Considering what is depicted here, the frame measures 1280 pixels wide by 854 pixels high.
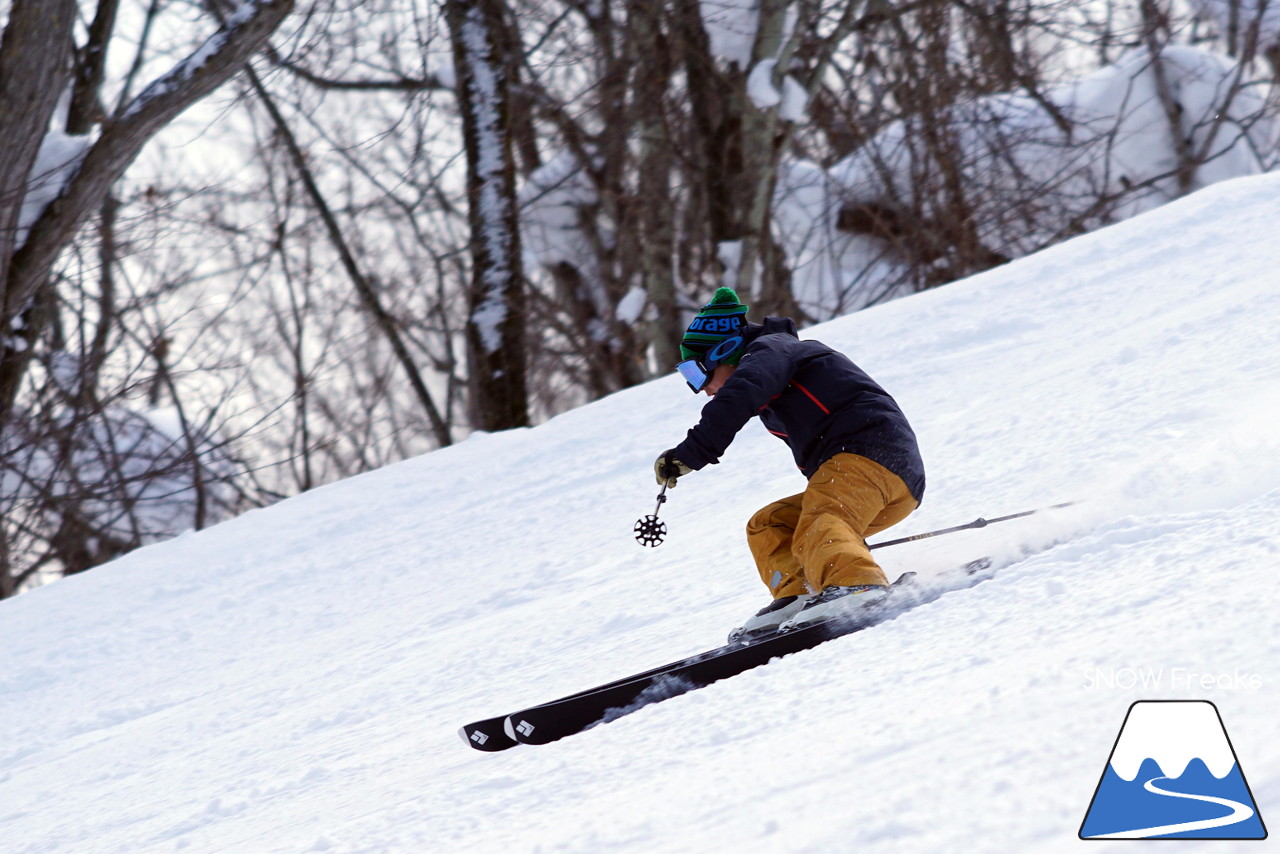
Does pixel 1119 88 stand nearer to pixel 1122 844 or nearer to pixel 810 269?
pixel 810 269

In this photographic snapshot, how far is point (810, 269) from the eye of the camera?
14773 mm

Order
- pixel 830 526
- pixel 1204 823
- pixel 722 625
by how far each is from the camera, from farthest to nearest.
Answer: pixel 722 625, pixel 830 526, pixel 1204 823

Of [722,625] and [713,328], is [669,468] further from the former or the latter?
[722,625]

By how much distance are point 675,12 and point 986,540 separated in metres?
8.96

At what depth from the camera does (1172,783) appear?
2.04 metres

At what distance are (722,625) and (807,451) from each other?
73cm

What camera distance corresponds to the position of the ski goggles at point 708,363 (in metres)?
3.85

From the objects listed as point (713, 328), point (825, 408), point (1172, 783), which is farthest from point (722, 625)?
point (1172, 783)

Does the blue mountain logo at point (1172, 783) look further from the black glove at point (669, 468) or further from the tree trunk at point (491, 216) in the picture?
the tree trunk at point (491, 216)

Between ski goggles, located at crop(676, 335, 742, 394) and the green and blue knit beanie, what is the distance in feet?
0.06

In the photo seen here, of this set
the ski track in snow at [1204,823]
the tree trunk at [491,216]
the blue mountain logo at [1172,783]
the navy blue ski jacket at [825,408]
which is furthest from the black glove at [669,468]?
the tree trunk at [491,216]

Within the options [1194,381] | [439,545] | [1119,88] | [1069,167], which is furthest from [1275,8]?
[439,545]

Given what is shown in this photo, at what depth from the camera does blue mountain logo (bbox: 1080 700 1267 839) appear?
1863 mm

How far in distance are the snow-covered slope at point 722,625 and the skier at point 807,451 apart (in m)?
0.28
